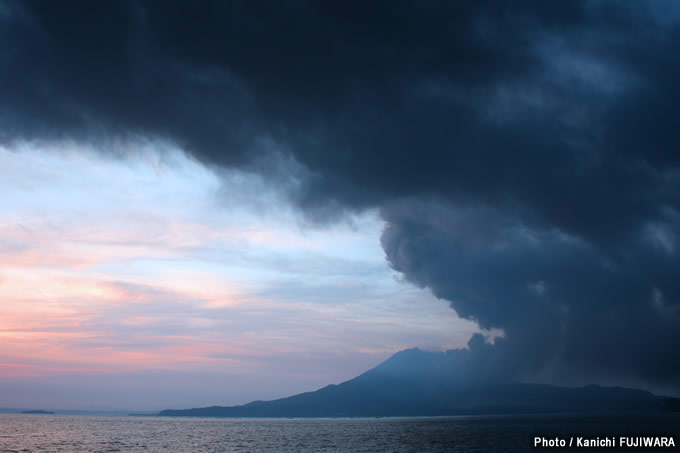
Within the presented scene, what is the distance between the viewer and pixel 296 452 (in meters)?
122

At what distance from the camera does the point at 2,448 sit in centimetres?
13312

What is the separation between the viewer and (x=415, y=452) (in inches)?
4668

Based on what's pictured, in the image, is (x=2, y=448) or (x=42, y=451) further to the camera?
(x=2, y=448)

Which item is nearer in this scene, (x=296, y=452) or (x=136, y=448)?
(x=296, y=452)

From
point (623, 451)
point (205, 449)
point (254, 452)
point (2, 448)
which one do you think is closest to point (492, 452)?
point (623, 451)

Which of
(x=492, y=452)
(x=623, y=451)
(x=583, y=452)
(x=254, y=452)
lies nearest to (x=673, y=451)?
(x=623, y=451)

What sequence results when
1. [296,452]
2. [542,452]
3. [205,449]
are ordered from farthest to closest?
[205,449] → [296,452] → [542,452]

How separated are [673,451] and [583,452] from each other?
21.1 m

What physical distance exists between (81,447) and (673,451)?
471 ft

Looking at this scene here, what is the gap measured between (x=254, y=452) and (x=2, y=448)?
6557 centimetres

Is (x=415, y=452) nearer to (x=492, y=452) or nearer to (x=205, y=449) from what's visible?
(x=492, y=452)

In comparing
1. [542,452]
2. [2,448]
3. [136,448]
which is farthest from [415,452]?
[2,448]

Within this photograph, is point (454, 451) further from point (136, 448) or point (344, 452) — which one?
point (136, 448)

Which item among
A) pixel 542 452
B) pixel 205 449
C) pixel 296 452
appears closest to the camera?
pixel 542 452
